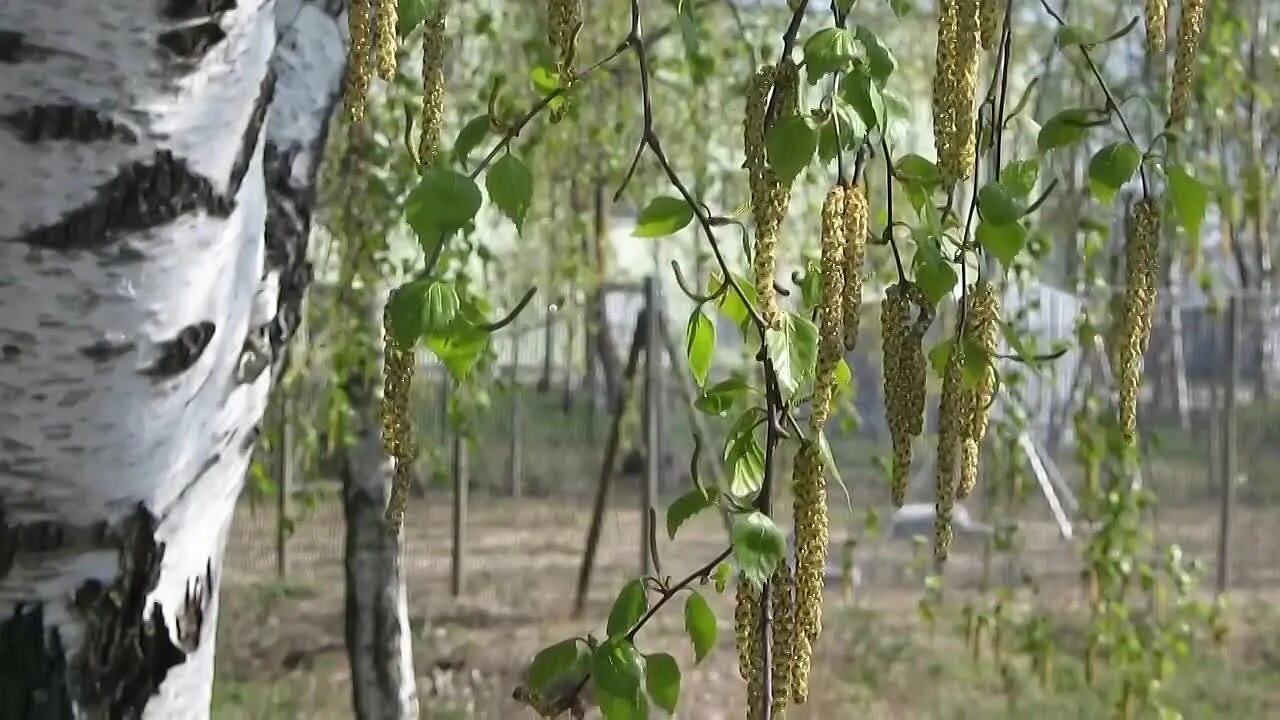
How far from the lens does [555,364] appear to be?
6.33 meters

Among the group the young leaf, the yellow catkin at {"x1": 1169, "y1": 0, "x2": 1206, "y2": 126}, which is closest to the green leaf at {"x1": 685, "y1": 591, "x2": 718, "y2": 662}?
the young leaf

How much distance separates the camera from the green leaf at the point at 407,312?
50cm

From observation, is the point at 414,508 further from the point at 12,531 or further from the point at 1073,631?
the point at 12,531

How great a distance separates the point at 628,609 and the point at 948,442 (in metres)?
0.17

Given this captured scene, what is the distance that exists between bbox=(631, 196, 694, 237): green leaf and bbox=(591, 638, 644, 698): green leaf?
20 cm

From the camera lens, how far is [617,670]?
541mm

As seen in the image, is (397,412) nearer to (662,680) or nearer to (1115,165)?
(662,680)

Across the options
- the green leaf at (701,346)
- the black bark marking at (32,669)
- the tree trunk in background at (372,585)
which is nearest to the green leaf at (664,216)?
the green leaf at (701,346)

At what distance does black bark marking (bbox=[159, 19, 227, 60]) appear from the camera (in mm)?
597

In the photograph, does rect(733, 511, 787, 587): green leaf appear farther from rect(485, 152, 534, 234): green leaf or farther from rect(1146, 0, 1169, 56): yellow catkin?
rect(1146, 0, 1169, 56): yellow catkin

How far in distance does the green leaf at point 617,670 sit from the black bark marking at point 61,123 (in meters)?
0.34

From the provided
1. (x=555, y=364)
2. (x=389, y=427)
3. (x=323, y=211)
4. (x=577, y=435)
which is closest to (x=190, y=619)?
(x=389, y=427)

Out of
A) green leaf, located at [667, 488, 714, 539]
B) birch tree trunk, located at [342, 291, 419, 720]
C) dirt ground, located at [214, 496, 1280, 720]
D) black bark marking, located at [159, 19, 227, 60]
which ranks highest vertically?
black bark marking, located at [159, 19, 227, 60]

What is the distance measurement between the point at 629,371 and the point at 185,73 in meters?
2.20
